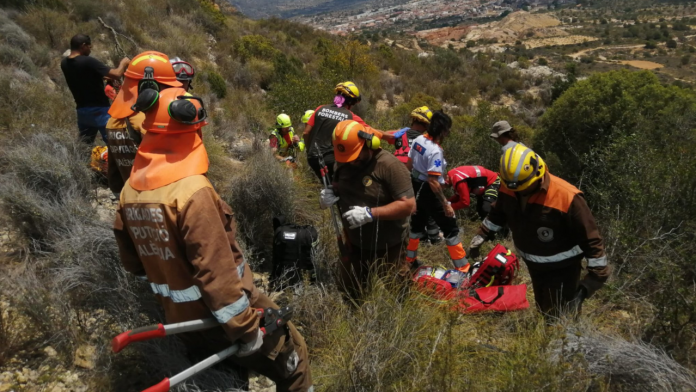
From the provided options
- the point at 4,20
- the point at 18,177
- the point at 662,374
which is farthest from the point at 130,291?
the point at 4,20

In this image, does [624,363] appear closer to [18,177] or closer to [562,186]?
[562,186]

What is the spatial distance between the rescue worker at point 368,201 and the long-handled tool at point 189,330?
100 centimetres

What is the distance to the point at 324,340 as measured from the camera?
287cm

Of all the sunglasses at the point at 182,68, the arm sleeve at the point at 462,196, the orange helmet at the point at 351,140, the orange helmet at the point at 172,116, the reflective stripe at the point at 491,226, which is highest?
the orange helmet at the point at 172,116

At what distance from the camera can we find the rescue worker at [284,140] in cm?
668

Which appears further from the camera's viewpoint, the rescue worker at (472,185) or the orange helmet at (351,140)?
the rescue worker at (472,185)

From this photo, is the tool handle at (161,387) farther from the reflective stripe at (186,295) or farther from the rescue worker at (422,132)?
the rescue worker at (422,132)

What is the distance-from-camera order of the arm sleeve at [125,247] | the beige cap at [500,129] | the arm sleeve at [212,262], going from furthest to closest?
the beige cap at [500,129], the arm sleeve at [125,247], the arm sleeve at [212,262]

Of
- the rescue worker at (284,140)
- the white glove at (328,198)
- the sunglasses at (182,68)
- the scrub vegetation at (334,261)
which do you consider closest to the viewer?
the scrub vegetation at (334,261)

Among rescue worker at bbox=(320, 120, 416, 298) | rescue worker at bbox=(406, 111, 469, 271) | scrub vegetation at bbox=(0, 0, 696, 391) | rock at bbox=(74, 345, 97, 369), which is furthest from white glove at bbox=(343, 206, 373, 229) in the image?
rock at bbox=(74, 345, 97, 369)

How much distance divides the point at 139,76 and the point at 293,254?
1853mm

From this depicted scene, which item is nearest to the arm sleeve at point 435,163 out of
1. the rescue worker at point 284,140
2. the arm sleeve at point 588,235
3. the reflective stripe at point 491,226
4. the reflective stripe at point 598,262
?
the reflective stripe at point 491,226

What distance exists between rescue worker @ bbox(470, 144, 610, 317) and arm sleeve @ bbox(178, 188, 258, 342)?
2012mm

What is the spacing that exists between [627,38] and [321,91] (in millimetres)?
63404
